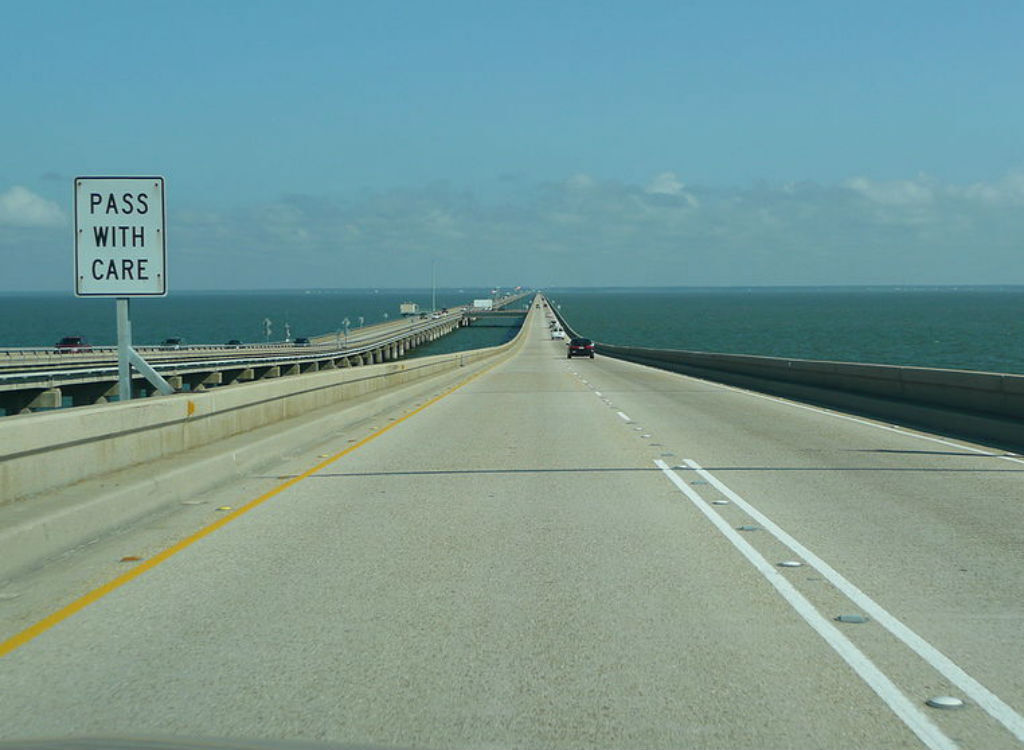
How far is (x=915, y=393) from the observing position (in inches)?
852

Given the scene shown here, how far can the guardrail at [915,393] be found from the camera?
17375 millimetres

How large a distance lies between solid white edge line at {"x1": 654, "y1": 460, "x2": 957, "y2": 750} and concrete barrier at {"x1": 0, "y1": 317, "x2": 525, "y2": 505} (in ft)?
18.2

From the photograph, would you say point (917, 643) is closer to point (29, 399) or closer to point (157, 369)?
point (29, 399)

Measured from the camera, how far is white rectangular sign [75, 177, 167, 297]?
12.6 m

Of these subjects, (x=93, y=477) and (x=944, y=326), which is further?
(x=944, y=326)

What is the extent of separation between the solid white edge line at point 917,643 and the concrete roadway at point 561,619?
24 mm

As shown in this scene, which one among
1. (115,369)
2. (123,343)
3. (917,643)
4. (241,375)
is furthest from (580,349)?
(917,643)

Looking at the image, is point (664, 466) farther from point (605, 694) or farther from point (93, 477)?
point (605, 694)

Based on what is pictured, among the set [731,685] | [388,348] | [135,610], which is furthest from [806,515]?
[388,348]

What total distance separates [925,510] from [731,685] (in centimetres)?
612

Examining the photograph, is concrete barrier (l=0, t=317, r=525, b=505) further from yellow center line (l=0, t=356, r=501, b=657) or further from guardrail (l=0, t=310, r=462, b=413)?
guardrail (l=0, t=310, r=462, b=413)

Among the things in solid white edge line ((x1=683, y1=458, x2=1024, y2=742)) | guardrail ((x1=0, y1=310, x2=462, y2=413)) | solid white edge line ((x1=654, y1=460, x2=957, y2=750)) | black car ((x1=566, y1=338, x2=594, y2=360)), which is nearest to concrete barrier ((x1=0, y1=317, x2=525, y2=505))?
solid white edge line ((x1=654, y1=460, x2=957, y2=750))

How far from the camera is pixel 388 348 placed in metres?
128

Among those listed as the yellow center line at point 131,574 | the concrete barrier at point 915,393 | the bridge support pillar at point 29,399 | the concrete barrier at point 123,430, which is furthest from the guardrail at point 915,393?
the bridge support pillar at point 29,399
